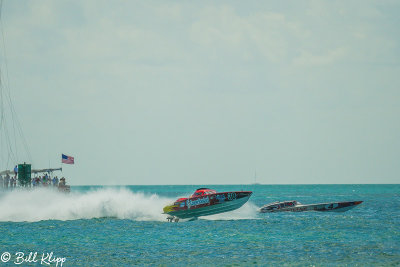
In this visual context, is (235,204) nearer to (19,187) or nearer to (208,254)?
(208,254)

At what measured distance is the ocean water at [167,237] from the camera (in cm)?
2795

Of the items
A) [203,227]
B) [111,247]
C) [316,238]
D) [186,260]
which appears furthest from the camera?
[203,227]

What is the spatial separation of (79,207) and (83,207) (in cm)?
43

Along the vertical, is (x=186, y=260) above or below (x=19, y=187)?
below

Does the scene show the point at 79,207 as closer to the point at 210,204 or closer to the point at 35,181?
the point at 35,181

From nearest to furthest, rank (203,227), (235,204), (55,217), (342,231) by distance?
(342,231) → (203,227) → (235,204) → (55,217)

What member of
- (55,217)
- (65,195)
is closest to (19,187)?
(65,195)

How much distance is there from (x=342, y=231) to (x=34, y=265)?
2347 centimetres

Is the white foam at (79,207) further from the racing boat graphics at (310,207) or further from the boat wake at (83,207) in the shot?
the racing boat graphics at (310,207)

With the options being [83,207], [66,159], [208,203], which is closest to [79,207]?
[83,207]

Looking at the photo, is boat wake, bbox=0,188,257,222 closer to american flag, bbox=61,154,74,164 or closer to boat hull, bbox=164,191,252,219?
boat hull, bbox=164,191,252,219

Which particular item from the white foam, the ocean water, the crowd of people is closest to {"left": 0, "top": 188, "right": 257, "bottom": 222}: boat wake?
the white foam

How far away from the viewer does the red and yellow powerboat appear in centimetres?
4712

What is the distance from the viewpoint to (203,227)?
42.8m
